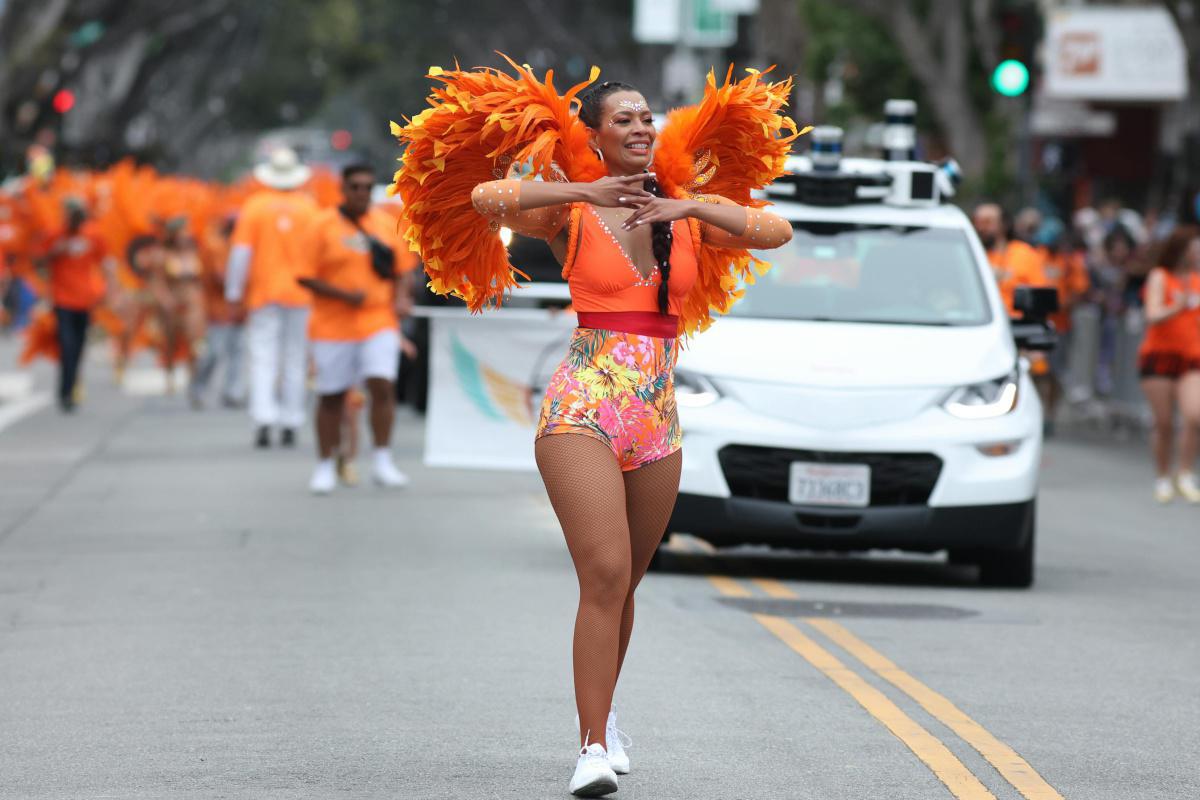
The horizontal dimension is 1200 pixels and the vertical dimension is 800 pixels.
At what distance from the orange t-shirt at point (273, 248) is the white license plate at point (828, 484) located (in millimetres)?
8384

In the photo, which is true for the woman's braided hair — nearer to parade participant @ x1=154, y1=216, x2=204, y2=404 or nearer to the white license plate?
the white license plate

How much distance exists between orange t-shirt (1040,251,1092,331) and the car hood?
38.6 ft

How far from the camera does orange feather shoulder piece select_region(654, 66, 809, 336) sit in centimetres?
703

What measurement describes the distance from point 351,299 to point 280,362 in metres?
4.60

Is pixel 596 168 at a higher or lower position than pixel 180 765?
higher

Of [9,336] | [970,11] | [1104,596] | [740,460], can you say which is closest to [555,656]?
[740,460]

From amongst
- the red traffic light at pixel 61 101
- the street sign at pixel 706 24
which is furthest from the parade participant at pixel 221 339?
the red traffic light at pixel 61 101

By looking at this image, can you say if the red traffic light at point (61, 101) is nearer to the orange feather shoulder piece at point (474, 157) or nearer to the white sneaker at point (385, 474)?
the white sneaker at point (385, 474)

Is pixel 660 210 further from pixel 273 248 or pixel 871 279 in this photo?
pixel 273 248

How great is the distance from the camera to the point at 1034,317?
12469mm

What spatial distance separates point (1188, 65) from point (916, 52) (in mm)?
8116

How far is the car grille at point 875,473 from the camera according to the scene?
11125 millimetres

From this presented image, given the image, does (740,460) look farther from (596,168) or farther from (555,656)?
(596,168)

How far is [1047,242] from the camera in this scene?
25.4 m
